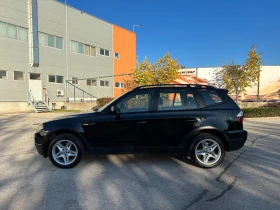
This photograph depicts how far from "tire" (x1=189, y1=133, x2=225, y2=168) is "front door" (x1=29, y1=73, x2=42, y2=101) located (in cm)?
1947

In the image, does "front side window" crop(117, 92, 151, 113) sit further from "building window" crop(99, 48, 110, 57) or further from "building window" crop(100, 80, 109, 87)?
"building window" crop(99, 48, 110, 57)

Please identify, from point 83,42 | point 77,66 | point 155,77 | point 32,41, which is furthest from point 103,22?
point 155,77

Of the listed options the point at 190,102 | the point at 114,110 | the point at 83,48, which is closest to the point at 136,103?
the point at 114,110

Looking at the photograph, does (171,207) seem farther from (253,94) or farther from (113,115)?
(253,94)

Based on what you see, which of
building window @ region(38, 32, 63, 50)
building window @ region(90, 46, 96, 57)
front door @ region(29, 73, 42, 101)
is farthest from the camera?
building window @ region(90, 46, 96, 57)

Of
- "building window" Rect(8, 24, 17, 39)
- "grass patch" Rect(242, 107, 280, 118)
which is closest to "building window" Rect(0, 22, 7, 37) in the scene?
"building window" Rect(8, 24, 17, 39)

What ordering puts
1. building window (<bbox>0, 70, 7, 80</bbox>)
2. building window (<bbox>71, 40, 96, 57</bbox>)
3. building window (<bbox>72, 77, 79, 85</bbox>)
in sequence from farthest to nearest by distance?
building window (<bbox>71, 40, 96, 57</bbox>), building window (<bbox>72, 77, 79, 85</bbox>), building window (<bbox>0, 70, 7, 80</bbox>)

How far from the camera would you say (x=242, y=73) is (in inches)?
780

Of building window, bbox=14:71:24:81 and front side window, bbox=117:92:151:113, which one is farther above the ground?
building window, bbox=14:71:24:81

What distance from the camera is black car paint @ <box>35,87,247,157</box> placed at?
4914 millimetres

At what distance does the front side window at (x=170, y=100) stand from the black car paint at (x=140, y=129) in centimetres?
10

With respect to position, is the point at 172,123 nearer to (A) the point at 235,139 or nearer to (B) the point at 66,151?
(A) the point at 235,139

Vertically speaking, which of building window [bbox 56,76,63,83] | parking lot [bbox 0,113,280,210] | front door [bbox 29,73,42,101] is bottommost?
parking lot [bbox 0,113,280,210]

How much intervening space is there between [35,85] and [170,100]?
756 inches
